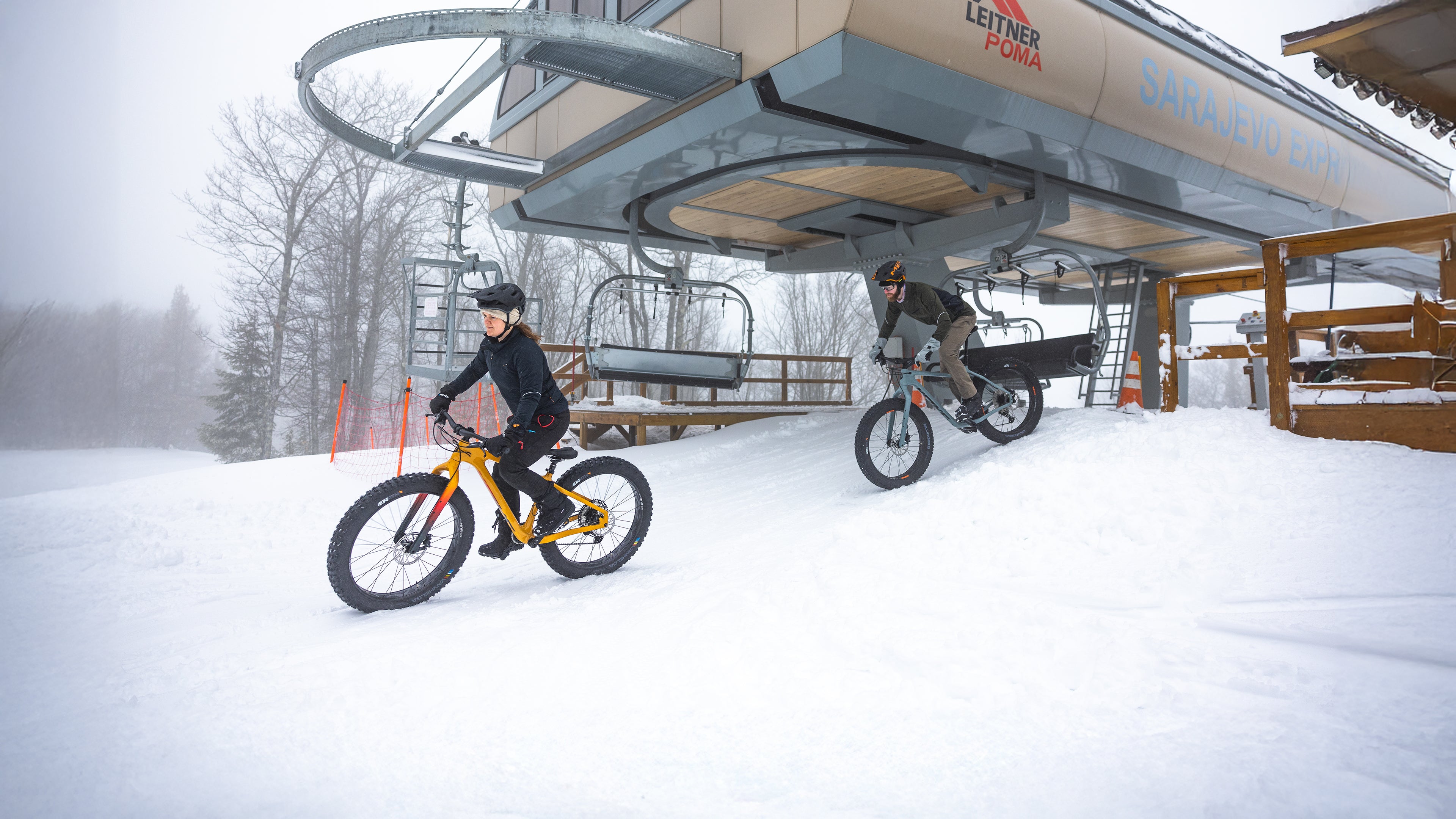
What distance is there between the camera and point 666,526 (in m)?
6.70

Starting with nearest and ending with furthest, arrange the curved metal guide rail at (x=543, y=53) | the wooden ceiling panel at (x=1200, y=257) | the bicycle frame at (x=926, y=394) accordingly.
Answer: the curved metal guide rail at (x=543, y=53) → the bicycle frame at (x=926, y=394) → the wooden ceiling panel at (x=1200, y=257)

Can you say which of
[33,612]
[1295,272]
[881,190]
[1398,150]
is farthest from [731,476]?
[1398,150]

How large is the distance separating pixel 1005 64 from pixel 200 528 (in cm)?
808

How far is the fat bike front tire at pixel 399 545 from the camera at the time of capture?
393 cm

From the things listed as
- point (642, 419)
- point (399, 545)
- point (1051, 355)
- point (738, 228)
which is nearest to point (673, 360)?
point (642, 419)

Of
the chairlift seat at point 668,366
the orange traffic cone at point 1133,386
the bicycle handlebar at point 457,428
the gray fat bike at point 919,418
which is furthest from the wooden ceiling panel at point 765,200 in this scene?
the bicycle handlebar at point 457,428

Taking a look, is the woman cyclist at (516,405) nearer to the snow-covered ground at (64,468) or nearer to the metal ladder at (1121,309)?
the snow-covered ground at (64,468)

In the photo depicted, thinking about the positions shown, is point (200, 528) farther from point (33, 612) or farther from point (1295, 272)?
point (1295, 272)

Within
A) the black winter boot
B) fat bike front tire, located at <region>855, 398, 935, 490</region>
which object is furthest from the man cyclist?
the black winter boot

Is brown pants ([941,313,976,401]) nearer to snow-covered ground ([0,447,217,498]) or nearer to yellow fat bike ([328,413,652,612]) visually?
yellow fat bike ([328,413,652,612])

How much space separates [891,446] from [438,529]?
4.23 metres

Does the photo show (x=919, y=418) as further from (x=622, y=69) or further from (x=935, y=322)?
(x=622, y=69)

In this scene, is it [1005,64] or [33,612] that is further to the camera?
[1005,64]

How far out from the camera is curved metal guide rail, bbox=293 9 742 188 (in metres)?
5.68
